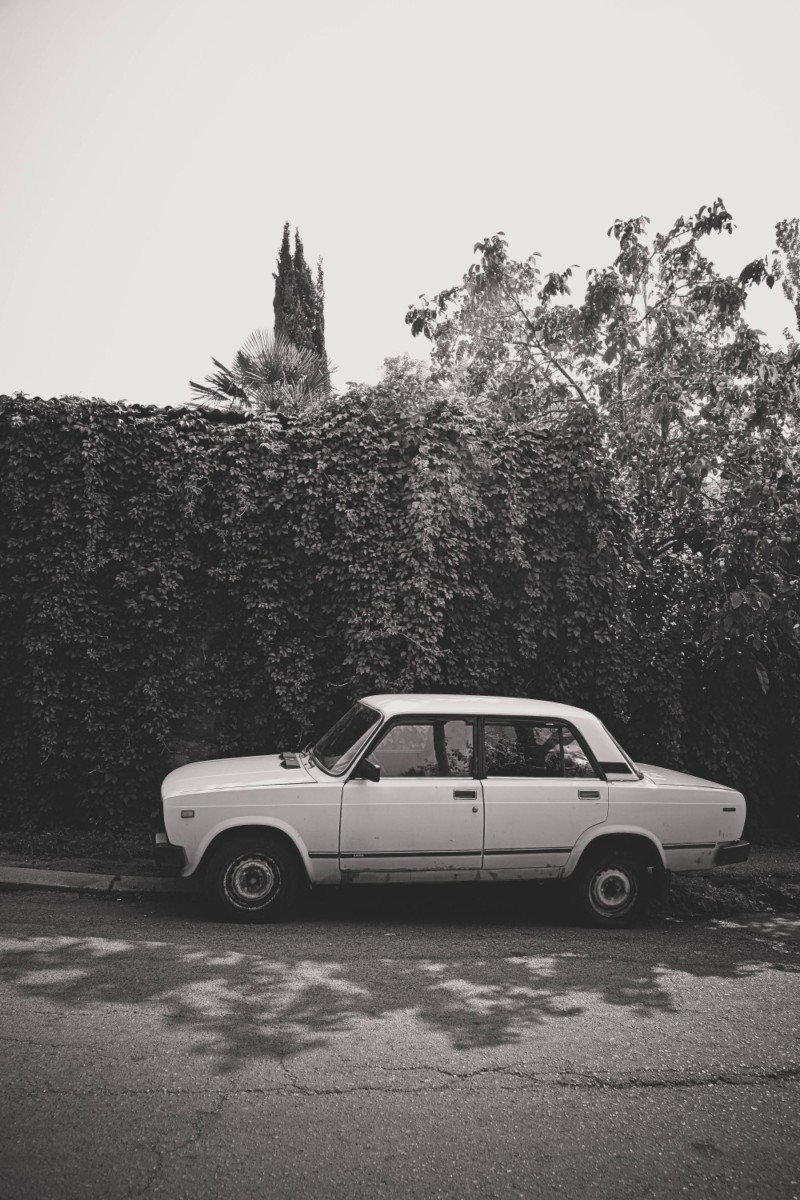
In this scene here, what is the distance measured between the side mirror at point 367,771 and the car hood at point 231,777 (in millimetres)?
327

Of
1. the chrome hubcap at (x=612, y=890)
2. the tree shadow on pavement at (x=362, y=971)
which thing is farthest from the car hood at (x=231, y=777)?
the chrome hubcap at (x=612, y=890)

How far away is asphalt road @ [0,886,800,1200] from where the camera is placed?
118 inches

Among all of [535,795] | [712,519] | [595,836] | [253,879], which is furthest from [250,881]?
[712,519]

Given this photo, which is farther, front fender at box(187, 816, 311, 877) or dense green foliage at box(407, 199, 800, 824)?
dense green foliage at box(407, 199, 800, 824)

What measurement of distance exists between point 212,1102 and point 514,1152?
1177 millimetres

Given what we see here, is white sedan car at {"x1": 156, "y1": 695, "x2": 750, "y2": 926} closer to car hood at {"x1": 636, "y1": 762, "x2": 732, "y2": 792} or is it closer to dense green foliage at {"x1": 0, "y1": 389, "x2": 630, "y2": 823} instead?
car hood at {"x1": 636, "y1": 762, "x2": 732, "y2": 792}

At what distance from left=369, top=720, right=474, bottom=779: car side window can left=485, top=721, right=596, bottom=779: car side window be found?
0.61ft

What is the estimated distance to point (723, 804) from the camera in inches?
253

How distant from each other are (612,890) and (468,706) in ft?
5.58

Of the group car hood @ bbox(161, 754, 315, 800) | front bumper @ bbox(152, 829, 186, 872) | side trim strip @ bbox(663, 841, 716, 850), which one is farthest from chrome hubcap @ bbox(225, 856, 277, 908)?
side trim strip @ bbox(663, 841, 716, 850)

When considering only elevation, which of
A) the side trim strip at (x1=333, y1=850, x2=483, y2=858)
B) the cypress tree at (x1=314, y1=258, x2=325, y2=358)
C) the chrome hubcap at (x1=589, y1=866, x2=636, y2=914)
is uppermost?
the cypress tree at (x1=314, y1=258, x2=325, y2=358)

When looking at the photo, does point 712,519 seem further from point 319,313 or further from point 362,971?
point 319,313

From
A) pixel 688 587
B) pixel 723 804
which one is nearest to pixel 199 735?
pixel 723 804

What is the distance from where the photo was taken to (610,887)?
20.5ft
